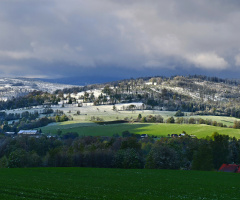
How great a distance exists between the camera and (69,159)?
80438 mm

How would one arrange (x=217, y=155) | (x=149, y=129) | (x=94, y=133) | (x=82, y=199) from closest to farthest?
(x=82, y=199) < (x=217, y=155) < (x=94, y=133) < (x=149, y=129)

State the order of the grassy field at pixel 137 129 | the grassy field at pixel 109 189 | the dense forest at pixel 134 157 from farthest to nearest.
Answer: the grassy field at pixel 137 129, the dense forest at pixel 134 157, the grassy field at pixel 109 189

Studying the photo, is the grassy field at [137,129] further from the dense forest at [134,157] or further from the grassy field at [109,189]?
the grassy field at [109,189]

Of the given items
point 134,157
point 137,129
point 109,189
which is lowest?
point 134,157

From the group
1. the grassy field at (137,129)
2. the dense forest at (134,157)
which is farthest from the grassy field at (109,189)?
the grassy field at (137,129)

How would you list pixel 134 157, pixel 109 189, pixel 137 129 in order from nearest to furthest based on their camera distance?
1. pixel 109 189
2. pixel 134 157
3. pixel 137 129

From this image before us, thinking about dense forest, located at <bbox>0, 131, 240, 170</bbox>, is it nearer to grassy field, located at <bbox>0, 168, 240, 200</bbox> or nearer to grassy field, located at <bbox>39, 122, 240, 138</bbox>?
grassy field, located at <bbox>0, 168, 240, 200</bbox>

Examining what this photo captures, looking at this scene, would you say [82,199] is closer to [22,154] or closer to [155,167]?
[155,167]

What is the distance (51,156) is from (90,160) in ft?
37.3

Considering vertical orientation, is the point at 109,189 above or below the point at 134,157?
above

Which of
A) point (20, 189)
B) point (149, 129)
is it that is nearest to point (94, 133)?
point (149, 129)

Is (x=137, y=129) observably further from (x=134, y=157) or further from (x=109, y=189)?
(x=109, y=189)

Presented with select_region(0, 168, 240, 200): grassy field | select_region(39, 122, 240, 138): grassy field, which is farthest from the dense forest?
select_region(39, 122, 240, 138): grassy field

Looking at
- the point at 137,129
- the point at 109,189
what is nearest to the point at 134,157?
the point at 109,189
